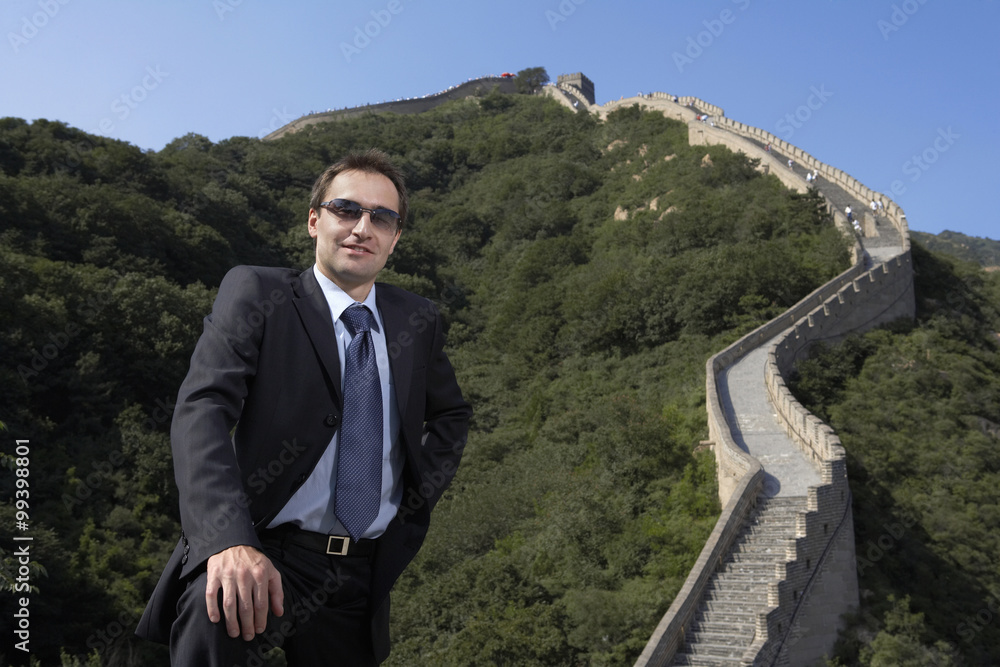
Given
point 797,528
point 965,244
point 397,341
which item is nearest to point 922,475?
point 797,528

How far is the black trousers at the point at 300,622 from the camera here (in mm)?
2078

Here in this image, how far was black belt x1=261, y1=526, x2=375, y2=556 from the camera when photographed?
2.39 metres

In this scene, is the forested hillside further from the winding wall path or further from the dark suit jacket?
the dark suit jacket

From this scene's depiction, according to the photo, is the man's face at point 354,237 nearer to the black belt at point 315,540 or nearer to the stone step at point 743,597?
the black belt at point 315,540

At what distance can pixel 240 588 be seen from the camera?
200 centimetres

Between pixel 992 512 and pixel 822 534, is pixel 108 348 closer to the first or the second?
pixel 822 534

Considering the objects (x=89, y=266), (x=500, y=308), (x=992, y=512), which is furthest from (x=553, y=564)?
(x=500, y=308)

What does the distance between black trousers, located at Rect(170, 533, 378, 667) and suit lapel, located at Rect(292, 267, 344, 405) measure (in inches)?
17.8

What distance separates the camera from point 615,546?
1669 centimetres

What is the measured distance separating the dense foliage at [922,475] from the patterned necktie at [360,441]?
1305 cm

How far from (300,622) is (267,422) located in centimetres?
57

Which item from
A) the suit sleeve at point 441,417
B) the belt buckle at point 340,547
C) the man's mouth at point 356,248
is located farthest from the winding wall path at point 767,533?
the man's mouth at point 356,248

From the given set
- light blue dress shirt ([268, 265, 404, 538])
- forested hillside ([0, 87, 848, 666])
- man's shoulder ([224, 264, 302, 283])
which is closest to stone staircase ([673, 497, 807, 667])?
forested hillside ([0, 87, 848, 666])

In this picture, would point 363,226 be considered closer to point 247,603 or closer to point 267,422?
point 267,422
